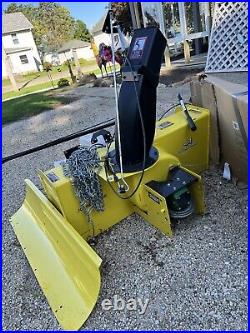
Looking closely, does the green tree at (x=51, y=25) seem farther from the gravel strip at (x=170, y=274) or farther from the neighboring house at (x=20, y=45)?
the gravel strip at (x=170, y=274)

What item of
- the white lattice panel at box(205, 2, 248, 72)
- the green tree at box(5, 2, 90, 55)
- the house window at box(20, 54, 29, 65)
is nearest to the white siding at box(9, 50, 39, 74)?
the house window at box(20, 54, 29, 65)

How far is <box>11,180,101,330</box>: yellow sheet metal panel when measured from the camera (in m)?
1.72

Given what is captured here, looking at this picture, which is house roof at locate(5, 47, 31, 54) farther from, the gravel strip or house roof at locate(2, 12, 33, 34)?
the gravel strip

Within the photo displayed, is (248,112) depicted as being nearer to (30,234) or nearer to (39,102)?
(30,234)

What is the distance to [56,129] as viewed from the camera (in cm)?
565

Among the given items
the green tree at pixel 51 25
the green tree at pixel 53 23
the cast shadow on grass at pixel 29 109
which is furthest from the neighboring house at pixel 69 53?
the cast shadow on grass at pixel 29 109

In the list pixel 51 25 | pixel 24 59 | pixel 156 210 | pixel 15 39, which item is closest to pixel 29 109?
pixel 156 210

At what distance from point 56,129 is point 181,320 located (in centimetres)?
460

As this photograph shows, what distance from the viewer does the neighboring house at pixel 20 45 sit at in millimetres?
24922

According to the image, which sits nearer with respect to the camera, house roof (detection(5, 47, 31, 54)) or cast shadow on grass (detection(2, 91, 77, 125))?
cast shadow on grass (detection(2, 91, 77, 125))

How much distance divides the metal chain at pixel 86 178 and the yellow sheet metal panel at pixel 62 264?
0.71 ft

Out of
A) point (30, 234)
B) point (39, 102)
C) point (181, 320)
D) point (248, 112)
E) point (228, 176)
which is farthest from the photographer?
point (39, 102)

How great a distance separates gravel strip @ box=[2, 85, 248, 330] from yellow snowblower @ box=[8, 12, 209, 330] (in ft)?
0.37

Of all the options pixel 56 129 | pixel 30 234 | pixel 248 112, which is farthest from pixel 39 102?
pixel 248 112
